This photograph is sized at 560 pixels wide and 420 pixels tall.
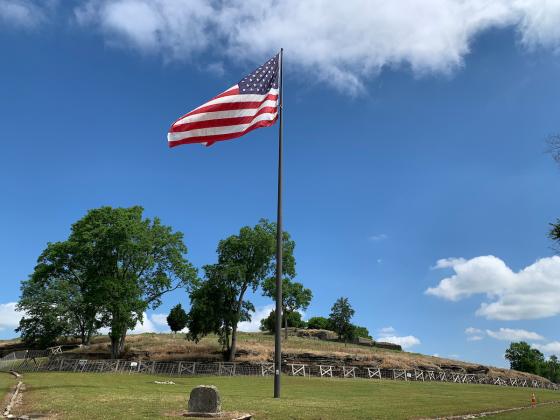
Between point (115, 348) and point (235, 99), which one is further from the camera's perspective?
point (115, 348)

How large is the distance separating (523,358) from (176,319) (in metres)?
84.8

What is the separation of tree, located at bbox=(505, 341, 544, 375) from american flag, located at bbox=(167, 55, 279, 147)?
121095 mm


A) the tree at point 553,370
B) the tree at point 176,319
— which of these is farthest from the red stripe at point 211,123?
the tree at point 553,370

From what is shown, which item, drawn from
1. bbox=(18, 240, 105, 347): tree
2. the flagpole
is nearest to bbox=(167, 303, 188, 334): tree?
bbox=(18, 240, 105, 347): tree

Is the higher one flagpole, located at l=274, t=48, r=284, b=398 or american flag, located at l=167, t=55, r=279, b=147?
american flag, located at l=167, t=55, r=279, b=147

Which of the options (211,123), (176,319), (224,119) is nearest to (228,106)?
(224,119)

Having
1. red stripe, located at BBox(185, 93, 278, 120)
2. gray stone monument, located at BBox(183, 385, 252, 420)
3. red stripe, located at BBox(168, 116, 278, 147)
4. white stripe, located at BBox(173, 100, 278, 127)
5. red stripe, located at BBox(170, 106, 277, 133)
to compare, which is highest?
red stripe, located at BBox(185, 93, 278, 120)

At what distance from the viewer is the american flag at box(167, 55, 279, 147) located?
18859 mm

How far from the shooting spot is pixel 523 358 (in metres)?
120

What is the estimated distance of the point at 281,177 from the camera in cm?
1959

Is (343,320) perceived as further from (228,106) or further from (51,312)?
(228,106)

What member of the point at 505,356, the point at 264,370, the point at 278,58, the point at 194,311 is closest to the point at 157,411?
the point at 278,58

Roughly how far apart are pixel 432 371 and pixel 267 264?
21.3 meters

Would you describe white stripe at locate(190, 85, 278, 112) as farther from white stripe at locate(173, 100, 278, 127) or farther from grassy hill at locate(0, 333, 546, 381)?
grassy hill at locate(0, 333, 546, 381)
